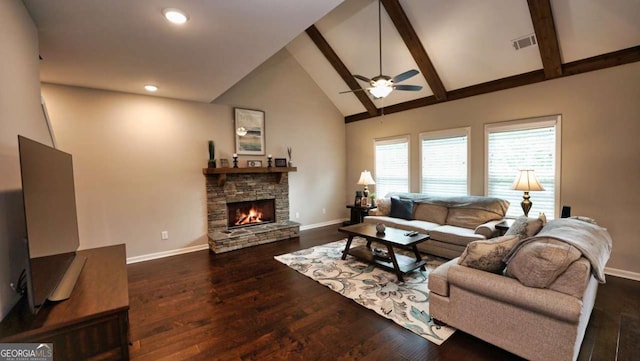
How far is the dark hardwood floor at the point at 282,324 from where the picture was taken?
2.08m

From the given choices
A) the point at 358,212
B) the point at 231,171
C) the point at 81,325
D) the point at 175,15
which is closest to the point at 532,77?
the point at 358,212

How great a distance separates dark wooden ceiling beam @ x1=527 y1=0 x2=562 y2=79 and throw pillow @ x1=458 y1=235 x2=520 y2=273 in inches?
116

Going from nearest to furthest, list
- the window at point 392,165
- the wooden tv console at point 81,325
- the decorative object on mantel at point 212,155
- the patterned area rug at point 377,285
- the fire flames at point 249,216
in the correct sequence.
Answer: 1. the wooden tv console at point 81,325
2. the patterned area rug at point 377,285
3. the decorative object on mantel at point 212,155
4. the fire flames at point 249,216
5. the window at point 392,165

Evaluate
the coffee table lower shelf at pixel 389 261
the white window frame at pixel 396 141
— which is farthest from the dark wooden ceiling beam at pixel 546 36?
the coffee table lower shelf at pixel 389 261

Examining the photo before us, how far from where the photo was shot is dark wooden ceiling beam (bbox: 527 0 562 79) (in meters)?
3.23

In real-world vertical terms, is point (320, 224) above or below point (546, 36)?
below

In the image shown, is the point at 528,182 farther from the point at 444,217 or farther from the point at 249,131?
the point at 249,131

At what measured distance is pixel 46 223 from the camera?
5.29ft

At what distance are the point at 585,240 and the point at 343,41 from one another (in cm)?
466

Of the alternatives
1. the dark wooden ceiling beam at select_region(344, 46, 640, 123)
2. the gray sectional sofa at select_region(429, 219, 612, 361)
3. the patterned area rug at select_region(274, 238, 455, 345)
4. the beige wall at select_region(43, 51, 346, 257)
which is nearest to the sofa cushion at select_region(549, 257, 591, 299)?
the gray sectional sofa at select_region(429, 219, 612, 361)

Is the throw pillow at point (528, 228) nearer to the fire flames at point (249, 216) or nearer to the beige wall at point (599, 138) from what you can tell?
the beige wall at point (599, 138)

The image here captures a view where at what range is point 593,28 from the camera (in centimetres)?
329

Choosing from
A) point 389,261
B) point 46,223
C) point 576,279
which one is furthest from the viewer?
point 389,261

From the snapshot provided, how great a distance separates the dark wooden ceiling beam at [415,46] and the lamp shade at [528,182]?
2.13 metres
